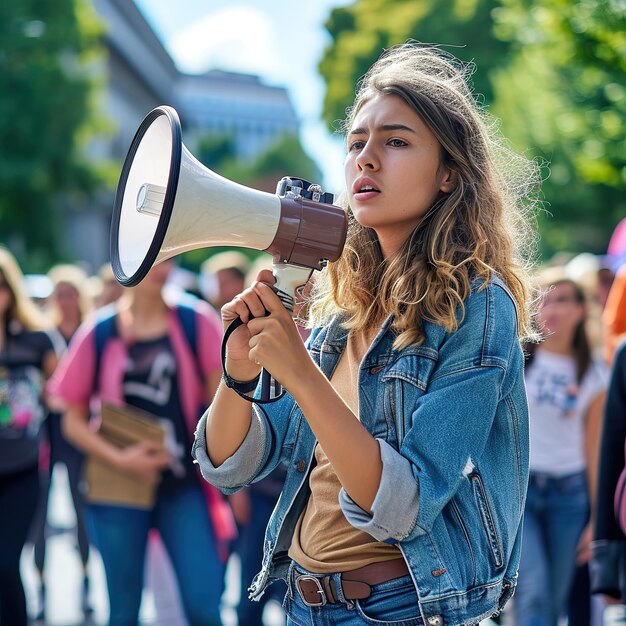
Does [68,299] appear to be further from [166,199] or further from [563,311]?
[166,199]

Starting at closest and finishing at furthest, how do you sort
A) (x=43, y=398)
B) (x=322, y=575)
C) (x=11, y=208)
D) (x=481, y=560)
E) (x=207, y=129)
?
(x=481, y=560) < (x=322, y=575) < (x=43, y=398) < (x=11, y=208) < (x=207, y=129)

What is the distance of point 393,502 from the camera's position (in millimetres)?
1979

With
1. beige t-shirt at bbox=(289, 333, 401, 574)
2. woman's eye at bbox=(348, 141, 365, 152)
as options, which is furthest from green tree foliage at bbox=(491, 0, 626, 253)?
beige t-shirt at bbox=(289, 333, 401, 574)

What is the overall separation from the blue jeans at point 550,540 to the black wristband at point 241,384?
2.64 metres

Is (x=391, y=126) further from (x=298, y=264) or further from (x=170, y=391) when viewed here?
(x=170, y=391)

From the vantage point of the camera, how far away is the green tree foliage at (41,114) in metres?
30.9

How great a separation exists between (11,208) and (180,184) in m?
32.4

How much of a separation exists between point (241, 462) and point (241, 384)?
187 millimetres

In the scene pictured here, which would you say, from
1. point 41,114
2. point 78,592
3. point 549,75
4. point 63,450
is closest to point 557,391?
point 78,592

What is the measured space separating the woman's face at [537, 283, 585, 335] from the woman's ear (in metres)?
3.03

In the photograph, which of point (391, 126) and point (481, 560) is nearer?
point (481, 560)

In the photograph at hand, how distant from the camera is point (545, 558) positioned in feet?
15.6

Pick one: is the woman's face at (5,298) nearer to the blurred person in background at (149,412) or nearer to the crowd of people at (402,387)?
the blurred person in background at (149,412)

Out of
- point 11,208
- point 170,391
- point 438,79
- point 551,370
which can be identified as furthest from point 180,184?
point 11,208
